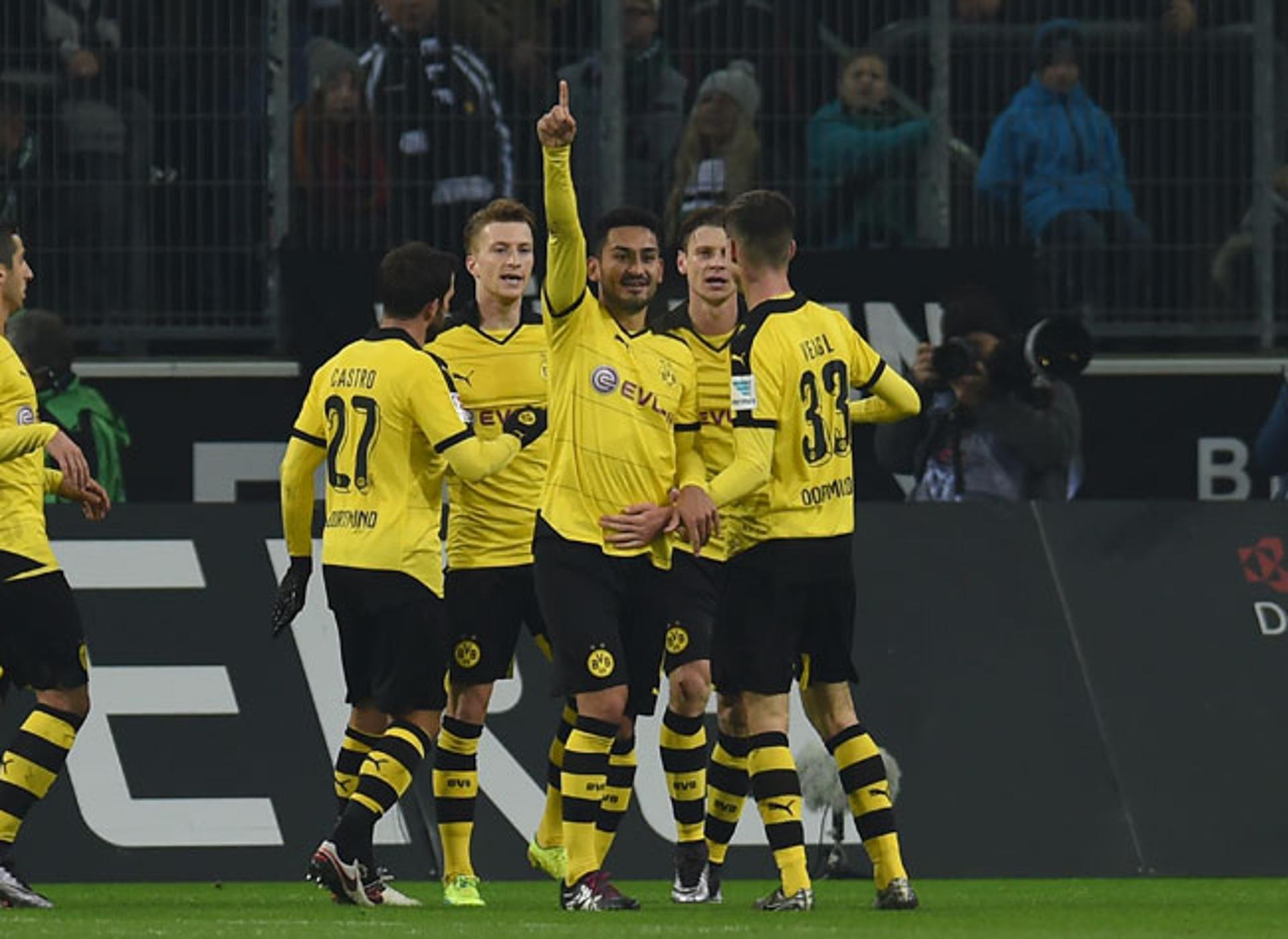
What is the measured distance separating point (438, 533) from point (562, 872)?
1524 mm

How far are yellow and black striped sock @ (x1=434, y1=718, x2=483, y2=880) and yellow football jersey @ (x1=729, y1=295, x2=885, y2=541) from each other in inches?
64.9

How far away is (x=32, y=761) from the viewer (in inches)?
436

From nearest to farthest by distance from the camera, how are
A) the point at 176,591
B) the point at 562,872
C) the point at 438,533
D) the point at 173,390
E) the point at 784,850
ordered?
the point at 784,850 < the point at 438,533 < the point at 562,872 < the point at 176,591 < the point at 173,390

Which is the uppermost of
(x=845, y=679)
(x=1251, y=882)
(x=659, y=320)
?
(x=659, y=320)

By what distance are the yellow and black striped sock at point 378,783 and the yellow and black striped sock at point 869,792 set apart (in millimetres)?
1448

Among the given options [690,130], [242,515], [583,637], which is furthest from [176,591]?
[690,130]

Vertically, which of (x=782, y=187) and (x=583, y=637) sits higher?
(x=782, y=187)

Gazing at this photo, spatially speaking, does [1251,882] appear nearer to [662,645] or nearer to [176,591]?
[662,645]

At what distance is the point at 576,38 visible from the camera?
1544 centimetres

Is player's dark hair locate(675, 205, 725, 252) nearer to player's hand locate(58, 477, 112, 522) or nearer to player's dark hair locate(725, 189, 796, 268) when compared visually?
player's dark hair locate(725, 189, 796, 268)

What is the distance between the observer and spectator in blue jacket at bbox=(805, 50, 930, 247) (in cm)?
1545

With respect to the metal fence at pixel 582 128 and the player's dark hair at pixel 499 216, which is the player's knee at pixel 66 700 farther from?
the metal fence at pixel 582 128

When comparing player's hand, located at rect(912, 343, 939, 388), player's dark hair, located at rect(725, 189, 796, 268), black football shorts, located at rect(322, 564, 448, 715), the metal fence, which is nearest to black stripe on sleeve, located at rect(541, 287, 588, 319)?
player's dark hair, located at rect(725, 189, 796, 268)

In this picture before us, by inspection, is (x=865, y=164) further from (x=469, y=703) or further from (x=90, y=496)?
(x=90, y=496)
